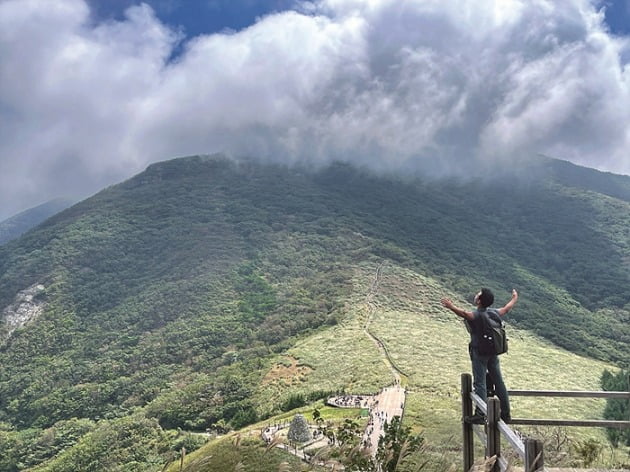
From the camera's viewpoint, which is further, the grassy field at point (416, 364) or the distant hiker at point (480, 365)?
the grassy field at point (416, 364)

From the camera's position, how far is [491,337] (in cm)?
500

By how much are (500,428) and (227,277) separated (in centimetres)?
8543

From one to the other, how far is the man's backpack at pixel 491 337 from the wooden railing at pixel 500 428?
0.33m

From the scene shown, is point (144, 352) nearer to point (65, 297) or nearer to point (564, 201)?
point (65, 297)

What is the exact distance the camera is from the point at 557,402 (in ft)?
130

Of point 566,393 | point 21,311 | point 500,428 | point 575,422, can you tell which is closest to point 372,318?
point 21,311

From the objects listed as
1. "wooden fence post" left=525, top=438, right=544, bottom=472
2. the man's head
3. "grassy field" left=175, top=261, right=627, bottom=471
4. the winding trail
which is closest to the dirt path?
the winding trail

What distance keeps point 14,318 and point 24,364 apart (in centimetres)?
1516

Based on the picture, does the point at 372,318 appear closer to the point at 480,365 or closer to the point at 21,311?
the point at 21,311

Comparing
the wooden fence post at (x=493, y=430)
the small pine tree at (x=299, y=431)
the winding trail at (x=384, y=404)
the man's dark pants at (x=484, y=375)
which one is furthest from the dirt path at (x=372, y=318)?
the wooden fence post at (x=493, y=430)

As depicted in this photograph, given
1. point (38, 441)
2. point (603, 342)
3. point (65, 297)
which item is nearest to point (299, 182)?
point (65, 297)

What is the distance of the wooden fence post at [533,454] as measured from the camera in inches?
119

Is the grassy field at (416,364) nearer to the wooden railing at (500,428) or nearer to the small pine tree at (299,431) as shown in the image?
the small pine tree at (299,431)

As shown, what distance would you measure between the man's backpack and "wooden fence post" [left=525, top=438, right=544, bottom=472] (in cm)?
197
